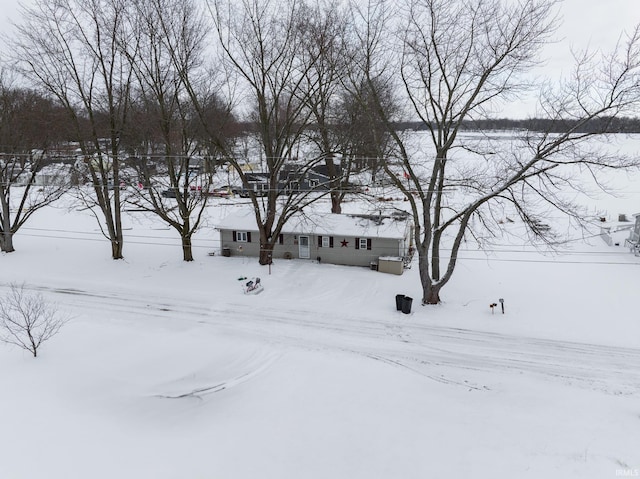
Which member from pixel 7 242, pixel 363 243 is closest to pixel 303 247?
pixel 363 243

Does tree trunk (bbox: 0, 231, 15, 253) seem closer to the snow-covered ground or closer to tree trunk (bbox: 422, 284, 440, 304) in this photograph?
Answer: the snow-covered ground

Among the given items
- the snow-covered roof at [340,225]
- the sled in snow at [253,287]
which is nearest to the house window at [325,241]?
the snow-covered roof at [340,225]

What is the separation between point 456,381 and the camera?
11.8 meters

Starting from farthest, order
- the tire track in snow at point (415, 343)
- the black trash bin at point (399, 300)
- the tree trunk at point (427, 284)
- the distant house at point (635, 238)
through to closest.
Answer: the distant house at point (635, 238), the tree trunk at point (427, 284), the black trash bin at point (399, 300), the tire track in snow at point (415, 343)

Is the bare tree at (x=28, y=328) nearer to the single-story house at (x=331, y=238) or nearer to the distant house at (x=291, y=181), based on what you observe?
the single-story house at (x=331, y=238)

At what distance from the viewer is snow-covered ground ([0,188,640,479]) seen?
8.66 metres

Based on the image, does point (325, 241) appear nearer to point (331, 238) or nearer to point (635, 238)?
point (331, 238)

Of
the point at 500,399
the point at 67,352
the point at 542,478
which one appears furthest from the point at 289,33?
the point at 542,478

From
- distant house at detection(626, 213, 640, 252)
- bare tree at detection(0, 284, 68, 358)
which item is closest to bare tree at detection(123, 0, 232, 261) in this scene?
bare tree at detection(0, 284, 68, 358)

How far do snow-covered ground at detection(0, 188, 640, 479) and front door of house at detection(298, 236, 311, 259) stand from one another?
7.99 ft

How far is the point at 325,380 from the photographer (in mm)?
11586

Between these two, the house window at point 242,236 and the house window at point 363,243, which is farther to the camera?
the house window at point 242,236

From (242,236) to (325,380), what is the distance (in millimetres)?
13015

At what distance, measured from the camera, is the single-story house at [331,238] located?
2125cm
